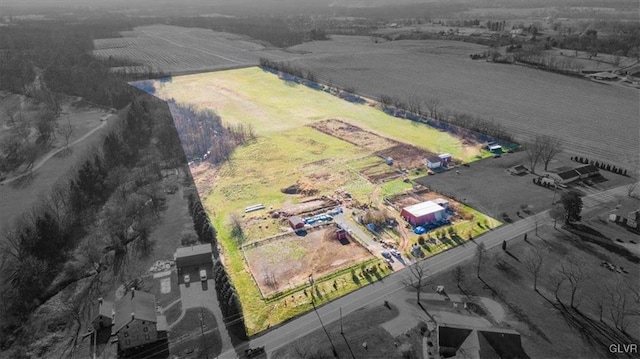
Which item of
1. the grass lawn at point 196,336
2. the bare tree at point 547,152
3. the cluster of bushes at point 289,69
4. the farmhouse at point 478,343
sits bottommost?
the grass lawn at point 196,336

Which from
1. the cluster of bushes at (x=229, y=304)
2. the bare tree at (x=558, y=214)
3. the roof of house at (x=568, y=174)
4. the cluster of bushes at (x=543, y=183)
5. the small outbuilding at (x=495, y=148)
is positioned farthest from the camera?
the small outbuilding at (x=495, y=148)

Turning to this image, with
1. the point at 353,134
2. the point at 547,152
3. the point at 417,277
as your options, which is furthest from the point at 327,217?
the point at 547,152

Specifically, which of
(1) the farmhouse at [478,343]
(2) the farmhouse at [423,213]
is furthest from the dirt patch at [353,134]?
(1) the farmhouse at [478,343]

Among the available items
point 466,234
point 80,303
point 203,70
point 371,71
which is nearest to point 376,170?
point 466,234

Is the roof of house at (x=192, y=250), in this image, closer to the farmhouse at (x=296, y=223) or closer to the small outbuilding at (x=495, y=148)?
the farmhouse at (x=296, y=223)

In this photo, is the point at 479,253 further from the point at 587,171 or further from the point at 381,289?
the point at 587,171

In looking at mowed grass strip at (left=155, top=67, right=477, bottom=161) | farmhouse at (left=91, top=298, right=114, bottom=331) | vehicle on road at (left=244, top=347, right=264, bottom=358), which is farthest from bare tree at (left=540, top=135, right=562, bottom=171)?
farmhouse at (left=91, top=298, right=114, bottom=331)

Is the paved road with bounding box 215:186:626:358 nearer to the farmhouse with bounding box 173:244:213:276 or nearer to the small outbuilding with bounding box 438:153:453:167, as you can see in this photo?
the farmhouse with bounding box 173:244:213:276
